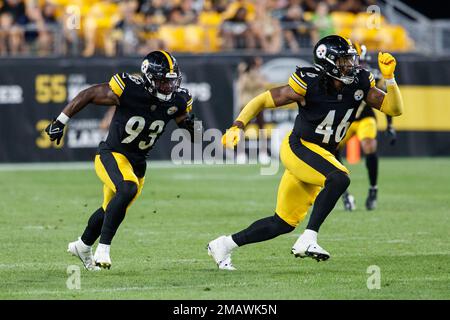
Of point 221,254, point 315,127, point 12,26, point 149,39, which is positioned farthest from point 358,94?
point 12,26

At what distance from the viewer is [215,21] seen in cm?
1950

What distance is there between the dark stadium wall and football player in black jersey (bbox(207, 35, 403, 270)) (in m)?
10.4

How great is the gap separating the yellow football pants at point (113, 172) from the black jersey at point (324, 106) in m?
1.25

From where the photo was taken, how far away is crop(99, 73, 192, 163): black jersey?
764cm

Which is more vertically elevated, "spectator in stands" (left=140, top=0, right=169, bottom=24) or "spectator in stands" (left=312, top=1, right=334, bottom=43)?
"spectator in stands" (left=140, top=0, right=169, bottom=24)

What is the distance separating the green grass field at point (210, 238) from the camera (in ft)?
22.3

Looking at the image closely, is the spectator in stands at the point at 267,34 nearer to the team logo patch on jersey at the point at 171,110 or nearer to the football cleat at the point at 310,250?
the team logo patch on jersey at the point at 171,110

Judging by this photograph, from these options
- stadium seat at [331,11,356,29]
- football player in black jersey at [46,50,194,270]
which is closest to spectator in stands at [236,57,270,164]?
stadium seat at [331,11,356,29]

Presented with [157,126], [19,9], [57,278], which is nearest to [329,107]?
[157,126]

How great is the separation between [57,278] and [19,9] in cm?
1197

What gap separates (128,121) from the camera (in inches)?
302

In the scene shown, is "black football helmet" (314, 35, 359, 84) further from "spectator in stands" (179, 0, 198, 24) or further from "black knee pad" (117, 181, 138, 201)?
"spectator in stands" (179, 0, 198, 24)

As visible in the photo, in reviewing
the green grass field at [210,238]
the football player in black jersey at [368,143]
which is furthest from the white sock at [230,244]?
the football player in black jersey at [368,143]

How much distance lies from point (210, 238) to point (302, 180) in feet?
7.42
